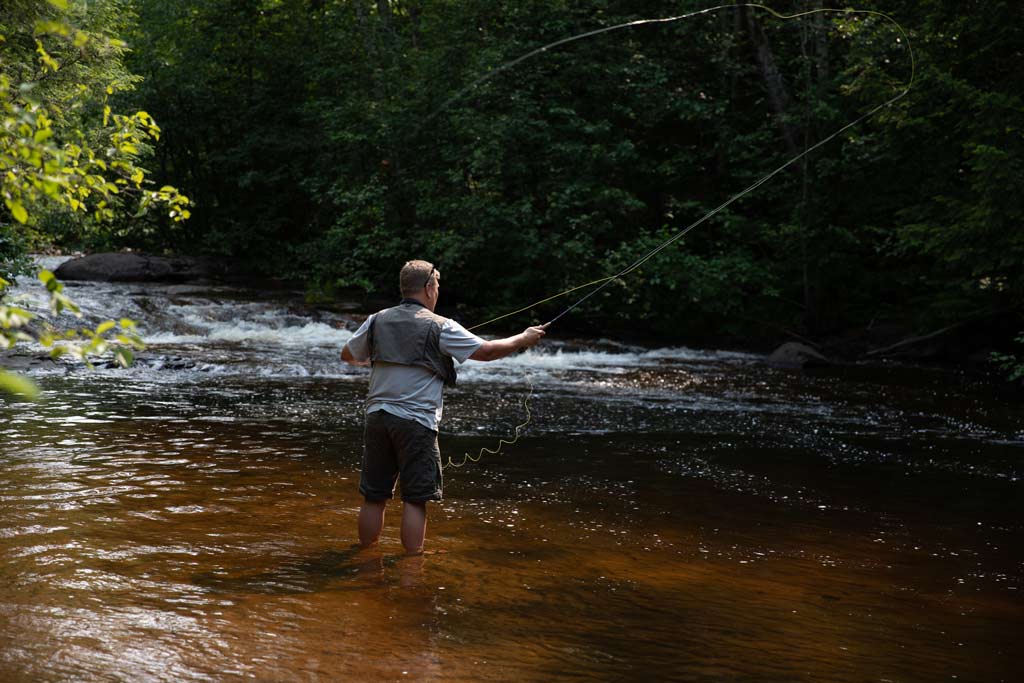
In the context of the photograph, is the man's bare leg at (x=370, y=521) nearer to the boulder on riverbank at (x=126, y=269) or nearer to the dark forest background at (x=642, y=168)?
the dark forest background at (x=642, y=168)

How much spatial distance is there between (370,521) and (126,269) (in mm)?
20453

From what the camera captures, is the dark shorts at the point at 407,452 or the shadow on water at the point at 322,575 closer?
the shadow on water at the point at 322,575

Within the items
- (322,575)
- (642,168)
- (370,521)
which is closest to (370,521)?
(370,521)

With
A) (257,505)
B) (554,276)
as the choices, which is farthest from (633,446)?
(554,276)

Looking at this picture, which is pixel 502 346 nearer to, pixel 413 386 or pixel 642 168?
pixel 413 386

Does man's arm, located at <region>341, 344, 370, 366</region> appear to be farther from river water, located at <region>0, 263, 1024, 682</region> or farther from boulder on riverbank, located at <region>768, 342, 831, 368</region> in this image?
→ boulder on riverbank, located at <region>768, 342, 831, 368</region>

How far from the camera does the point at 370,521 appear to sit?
221 inches

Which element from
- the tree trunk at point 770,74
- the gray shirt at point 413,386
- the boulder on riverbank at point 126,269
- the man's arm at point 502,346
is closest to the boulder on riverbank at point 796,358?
the tree trunk at point 770,74

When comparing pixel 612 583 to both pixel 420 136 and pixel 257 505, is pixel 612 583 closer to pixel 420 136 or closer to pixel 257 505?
pixel 257 505

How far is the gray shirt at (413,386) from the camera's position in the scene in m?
5.30

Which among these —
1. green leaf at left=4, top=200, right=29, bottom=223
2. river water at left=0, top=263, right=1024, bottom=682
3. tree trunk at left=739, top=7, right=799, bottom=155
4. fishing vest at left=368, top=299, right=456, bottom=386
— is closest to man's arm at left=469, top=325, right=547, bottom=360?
fishing vest at left=368, top=299, right=456, bottom=386

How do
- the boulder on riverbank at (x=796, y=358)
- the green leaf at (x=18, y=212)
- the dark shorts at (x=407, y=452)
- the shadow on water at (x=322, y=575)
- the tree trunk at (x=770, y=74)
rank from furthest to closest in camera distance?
the tree trunk at (x=770, y=74)
the boulder on riverbank at (x=796, y=358)
the dark shorts at (x=407, y=452)
the shadow on water at (x=322, y=575)
the green leaf at (x=18, y=212)

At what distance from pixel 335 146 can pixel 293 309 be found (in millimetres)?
6693

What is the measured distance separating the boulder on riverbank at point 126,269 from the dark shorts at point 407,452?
2007 cm
